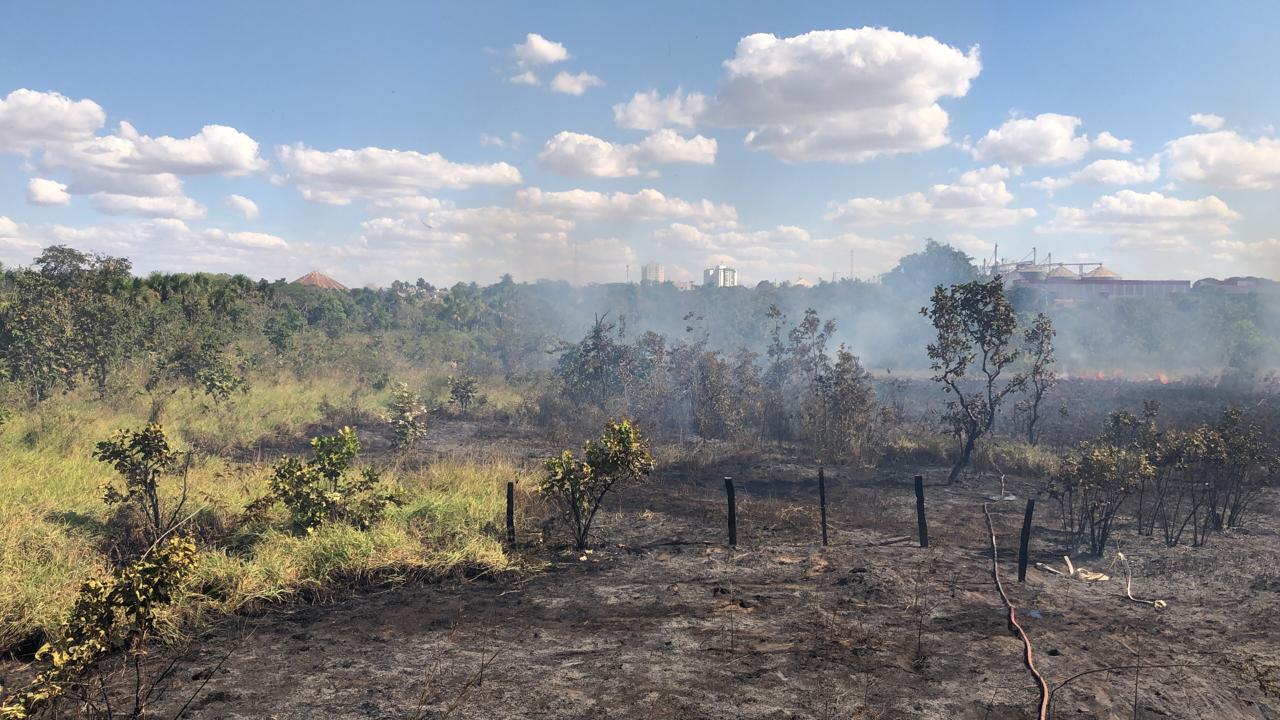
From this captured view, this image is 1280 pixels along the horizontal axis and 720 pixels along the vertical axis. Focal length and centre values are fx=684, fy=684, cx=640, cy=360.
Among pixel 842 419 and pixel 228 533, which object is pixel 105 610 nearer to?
pixel 228 533

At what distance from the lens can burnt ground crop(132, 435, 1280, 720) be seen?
563 centimetres

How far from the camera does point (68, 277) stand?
19875 mm

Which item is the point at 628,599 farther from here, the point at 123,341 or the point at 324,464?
the point at 123,341

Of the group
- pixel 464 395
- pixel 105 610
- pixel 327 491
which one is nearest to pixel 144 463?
pixel 327 491

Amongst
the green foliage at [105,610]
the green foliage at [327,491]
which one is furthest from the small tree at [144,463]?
the green foliage at [105,610]

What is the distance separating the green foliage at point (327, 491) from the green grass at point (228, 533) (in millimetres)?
224

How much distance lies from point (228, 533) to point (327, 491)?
1309 mm

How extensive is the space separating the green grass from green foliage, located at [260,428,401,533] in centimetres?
A: 22

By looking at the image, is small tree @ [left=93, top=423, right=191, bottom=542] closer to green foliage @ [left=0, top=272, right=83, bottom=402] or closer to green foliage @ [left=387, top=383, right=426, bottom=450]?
green foliage @ [left=387, top=383, right=426, bottom=450]

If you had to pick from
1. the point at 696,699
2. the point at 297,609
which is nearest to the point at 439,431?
A: the point at 297,609

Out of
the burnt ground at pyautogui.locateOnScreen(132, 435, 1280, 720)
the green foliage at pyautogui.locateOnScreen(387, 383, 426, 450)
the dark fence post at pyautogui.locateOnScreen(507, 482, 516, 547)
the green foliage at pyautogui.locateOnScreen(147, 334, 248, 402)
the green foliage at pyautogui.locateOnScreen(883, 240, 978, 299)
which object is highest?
the green foliage at pyautogui.locateOnScreen(883, 240, 978, 299)

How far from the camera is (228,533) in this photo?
905 cm

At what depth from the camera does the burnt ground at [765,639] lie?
18.5 feet

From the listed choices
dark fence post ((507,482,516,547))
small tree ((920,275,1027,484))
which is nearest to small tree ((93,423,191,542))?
dark fence post ((507,482,516,547))
